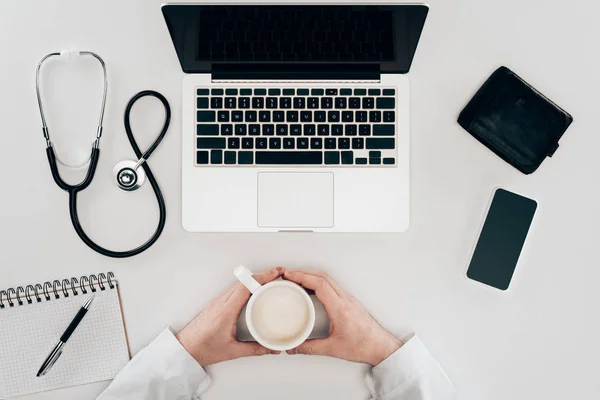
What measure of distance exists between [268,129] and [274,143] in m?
0.03

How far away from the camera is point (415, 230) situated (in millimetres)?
949

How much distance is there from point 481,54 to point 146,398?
91 centimetres

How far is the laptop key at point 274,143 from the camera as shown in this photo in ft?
3.01

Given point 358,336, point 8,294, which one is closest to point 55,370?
point 8,294

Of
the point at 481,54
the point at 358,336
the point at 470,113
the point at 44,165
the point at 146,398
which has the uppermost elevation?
the point at 481,54

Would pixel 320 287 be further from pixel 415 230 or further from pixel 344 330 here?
pixel 415 230

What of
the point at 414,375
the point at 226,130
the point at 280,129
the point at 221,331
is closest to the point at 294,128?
the point at 280,129

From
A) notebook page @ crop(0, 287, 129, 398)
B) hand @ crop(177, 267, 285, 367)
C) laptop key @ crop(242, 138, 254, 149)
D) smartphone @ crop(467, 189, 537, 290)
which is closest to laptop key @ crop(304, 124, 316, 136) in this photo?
laptop key @ crop(242, 138, 254, 149)

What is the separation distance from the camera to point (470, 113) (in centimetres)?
94

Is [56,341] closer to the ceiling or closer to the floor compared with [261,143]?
closer to the floor

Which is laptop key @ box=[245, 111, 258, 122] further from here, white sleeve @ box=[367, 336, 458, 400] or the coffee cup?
white sleeve @ box=[367, 336, 458, 400]

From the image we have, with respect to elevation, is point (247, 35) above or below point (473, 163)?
above

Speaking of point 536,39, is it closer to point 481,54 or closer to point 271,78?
point 481,54

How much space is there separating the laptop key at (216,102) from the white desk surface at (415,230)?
79 millimetres
